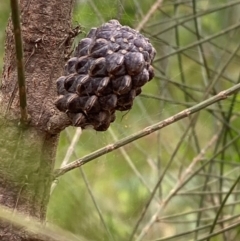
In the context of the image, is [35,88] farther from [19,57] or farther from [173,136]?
[173,136]

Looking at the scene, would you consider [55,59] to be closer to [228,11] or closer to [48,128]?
[48,128]

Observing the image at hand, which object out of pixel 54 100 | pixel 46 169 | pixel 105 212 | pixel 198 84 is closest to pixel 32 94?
pixel 54 100

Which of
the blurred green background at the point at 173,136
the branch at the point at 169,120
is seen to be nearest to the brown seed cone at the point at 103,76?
the branch at the point at 169,120

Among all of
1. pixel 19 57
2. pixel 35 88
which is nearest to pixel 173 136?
pixel 35 88

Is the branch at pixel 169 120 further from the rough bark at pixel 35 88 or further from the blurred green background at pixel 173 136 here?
the blurred green background at pixel 173 136

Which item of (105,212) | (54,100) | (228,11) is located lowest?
(105,212)

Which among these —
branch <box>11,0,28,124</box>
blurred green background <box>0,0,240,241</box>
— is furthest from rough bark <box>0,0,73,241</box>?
blurred green background <box>0,0,240,241</box>

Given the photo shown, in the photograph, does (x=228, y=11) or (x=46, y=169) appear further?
(x=228, y=11)
